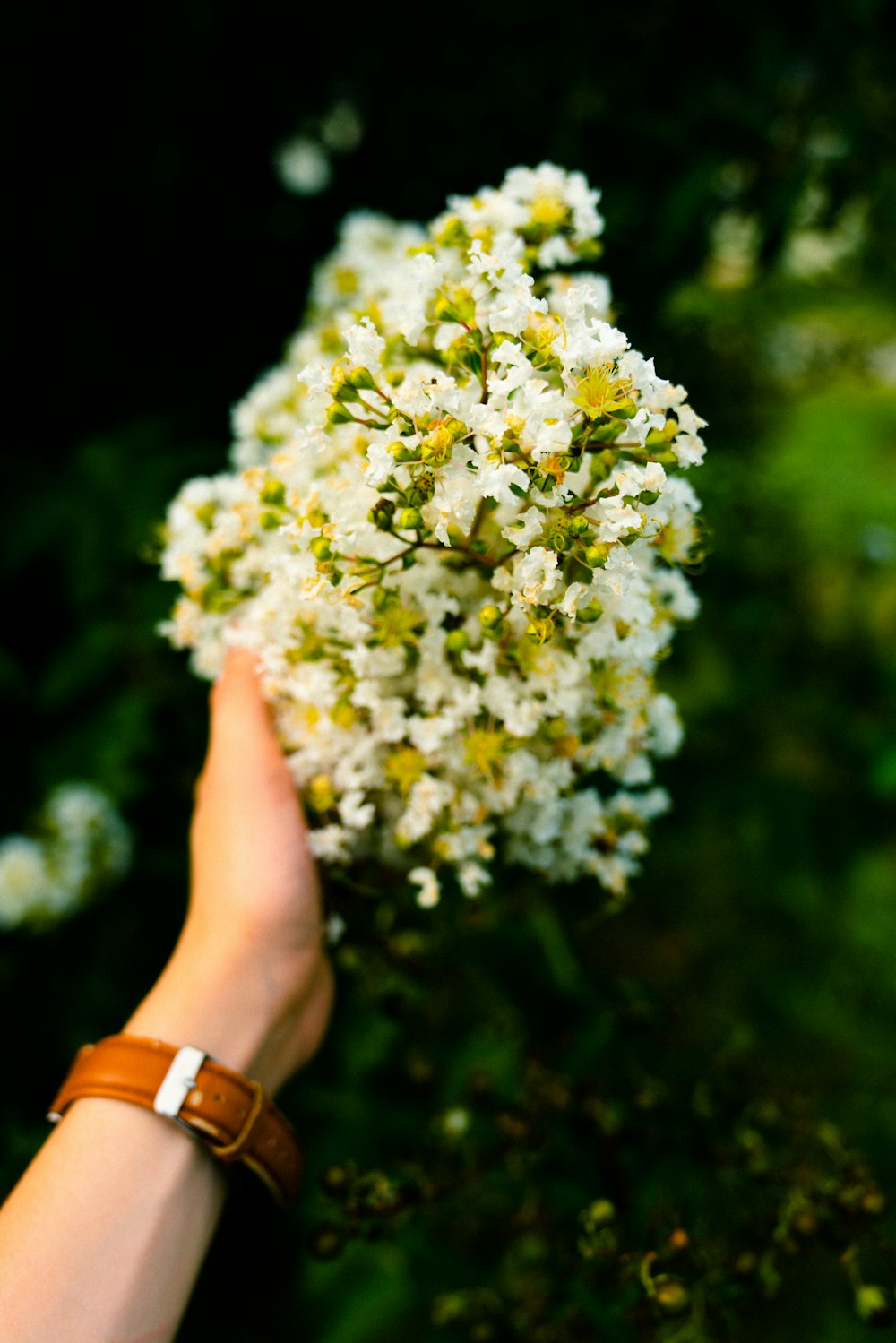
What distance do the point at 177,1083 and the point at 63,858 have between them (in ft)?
3.78

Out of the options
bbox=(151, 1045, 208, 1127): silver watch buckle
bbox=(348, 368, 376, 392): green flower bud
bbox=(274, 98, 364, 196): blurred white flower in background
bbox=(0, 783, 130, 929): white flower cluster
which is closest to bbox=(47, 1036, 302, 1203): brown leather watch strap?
bbox=(151, 1045, 208, 1127): silver watch buckle

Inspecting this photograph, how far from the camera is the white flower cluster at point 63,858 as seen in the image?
2.22m

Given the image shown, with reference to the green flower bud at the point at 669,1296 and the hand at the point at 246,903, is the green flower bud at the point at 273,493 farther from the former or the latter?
the green flower bud at the point at 669,1296

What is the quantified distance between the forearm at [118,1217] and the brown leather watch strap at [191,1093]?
23 mm

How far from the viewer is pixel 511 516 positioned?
3.74ft

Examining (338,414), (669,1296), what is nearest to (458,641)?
(338,414)

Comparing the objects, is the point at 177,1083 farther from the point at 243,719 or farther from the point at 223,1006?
the point at 243,719

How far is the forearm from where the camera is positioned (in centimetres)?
112

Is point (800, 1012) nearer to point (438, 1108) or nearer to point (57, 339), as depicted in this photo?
point (438, 1108)

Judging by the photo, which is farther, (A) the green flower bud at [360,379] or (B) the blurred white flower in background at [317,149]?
(B) the blurred white flower in background at [317,149]

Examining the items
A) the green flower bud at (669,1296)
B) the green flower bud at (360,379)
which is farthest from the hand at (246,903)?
the green flower bud at (669,1296)

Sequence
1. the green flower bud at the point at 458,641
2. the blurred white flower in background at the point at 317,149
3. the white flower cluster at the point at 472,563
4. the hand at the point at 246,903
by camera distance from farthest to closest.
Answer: the blurred white flower in background at the point at 317,149
the hand at the point at 246,903
the green flower bud at the point at 458,641
the white flower cluster at the point at 472,563

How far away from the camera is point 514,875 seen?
143 centimetres

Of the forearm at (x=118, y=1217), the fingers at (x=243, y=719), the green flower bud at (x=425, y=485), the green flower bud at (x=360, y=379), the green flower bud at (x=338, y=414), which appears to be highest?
the green flower bud at (x=360, y=379)
